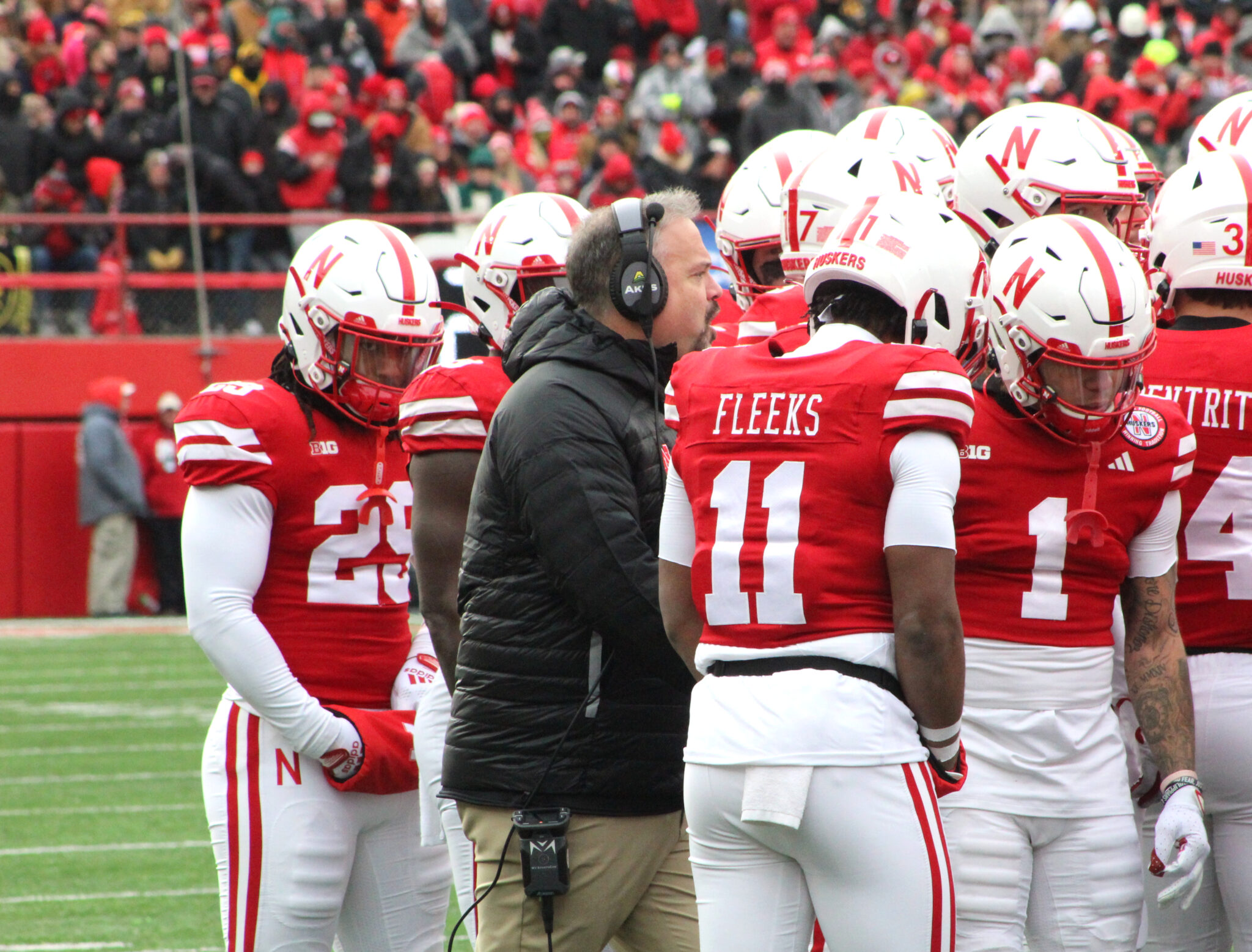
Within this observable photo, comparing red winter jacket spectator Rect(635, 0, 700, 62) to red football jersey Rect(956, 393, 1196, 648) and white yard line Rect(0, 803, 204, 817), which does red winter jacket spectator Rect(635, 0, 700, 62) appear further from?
red football jersey Rect(956, 393, 1196, 648)

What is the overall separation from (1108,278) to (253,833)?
6.70 ft

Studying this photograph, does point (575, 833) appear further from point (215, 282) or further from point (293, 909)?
point (215, 282)

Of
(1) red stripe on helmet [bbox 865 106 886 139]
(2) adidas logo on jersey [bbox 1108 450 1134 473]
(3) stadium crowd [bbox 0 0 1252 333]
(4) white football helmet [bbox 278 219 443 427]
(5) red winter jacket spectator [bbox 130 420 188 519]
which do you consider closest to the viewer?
(2) adidas logo on jersey [bbox 1108 450 1134 473]

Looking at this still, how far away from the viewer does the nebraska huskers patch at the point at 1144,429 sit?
3.37m

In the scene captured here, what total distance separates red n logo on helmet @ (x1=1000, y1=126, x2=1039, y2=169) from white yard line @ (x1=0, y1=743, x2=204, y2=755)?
21.2 feet

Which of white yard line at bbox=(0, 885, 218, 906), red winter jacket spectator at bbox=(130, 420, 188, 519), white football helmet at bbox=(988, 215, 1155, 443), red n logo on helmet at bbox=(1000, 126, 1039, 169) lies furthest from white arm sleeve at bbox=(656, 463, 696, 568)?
red winter jacket spectator at bbox=(130, 420, 188, 519)

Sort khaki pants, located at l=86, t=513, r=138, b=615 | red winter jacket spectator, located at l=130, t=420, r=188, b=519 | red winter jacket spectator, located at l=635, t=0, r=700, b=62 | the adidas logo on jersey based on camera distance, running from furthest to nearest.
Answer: red winter jacket spectator, located at l=635, t=0, r=700, b=62, red winter jacket spectator, located at l=130, t=420, r=188, b=519, khaki pants, located at l=86, t=513, r=138, b=615, the adidas logo on jersey

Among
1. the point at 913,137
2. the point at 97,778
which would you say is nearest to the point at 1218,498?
the point at 913,137

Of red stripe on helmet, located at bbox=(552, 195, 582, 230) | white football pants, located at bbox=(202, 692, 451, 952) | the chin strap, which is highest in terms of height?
red stripe on helmet, located at bbox=(552, 195, 582, 230)

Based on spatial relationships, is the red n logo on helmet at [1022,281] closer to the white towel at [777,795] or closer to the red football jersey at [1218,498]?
the red football jersey at [1218,498]

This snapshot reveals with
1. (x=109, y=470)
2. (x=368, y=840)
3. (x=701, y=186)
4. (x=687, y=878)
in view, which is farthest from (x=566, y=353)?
(x=701, y=186)

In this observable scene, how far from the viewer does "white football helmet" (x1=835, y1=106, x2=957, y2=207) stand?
4.61m

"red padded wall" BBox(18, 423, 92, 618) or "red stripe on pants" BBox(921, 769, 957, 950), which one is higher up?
"red stripe on pants" BBox(921, 769, 957, 950)

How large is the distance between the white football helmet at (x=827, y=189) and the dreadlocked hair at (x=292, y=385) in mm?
1171
